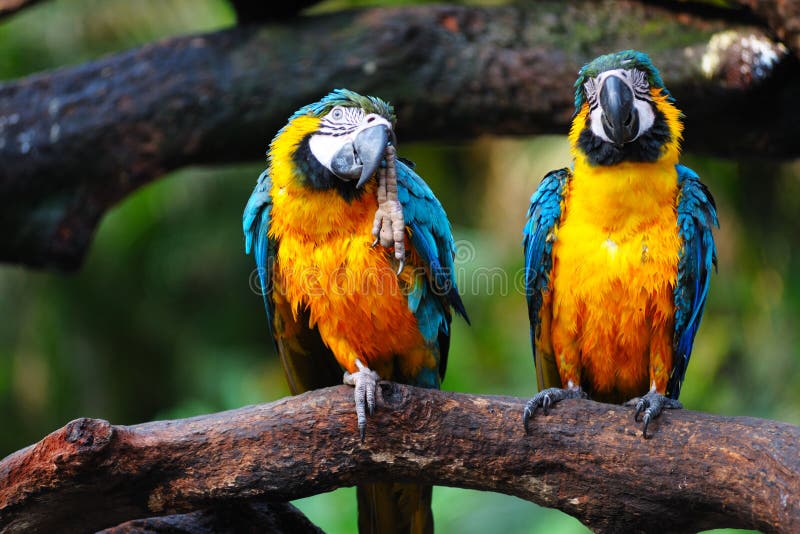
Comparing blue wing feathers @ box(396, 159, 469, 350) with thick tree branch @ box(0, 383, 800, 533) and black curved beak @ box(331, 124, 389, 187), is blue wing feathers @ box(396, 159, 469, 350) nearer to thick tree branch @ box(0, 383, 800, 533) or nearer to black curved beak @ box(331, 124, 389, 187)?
black curved beak @ box(331, 124, 389, 187)

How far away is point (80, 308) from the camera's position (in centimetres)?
880

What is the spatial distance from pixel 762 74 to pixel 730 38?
240 mm

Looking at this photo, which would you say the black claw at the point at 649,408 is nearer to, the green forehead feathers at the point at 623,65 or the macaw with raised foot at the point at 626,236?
the macaw with raised foot at the point at 626,236

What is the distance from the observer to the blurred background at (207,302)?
20.3 feet

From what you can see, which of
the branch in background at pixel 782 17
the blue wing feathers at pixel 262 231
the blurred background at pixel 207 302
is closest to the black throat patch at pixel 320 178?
the blue wing feathers at pixel 262 231

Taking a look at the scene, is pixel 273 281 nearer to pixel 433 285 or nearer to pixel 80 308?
pixel 433 285

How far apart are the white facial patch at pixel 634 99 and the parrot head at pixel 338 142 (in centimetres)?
74

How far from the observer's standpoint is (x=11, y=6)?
4.55m

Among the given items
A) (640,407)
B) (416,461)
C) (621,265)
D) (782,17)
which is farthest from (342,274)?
(782,17)

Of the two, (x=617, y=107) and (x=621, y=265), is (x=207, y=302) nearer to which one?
(x=621, y=265)

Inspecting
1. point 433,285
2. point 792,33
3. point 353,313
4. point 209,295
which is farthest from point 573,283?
point 209,295

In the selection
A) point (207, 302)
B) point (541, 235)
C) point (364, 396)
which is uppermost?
point (541, 235)

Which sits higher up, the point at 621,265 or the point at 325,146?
the point at 325,146

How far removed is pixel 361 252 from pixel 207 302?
6479 mm
